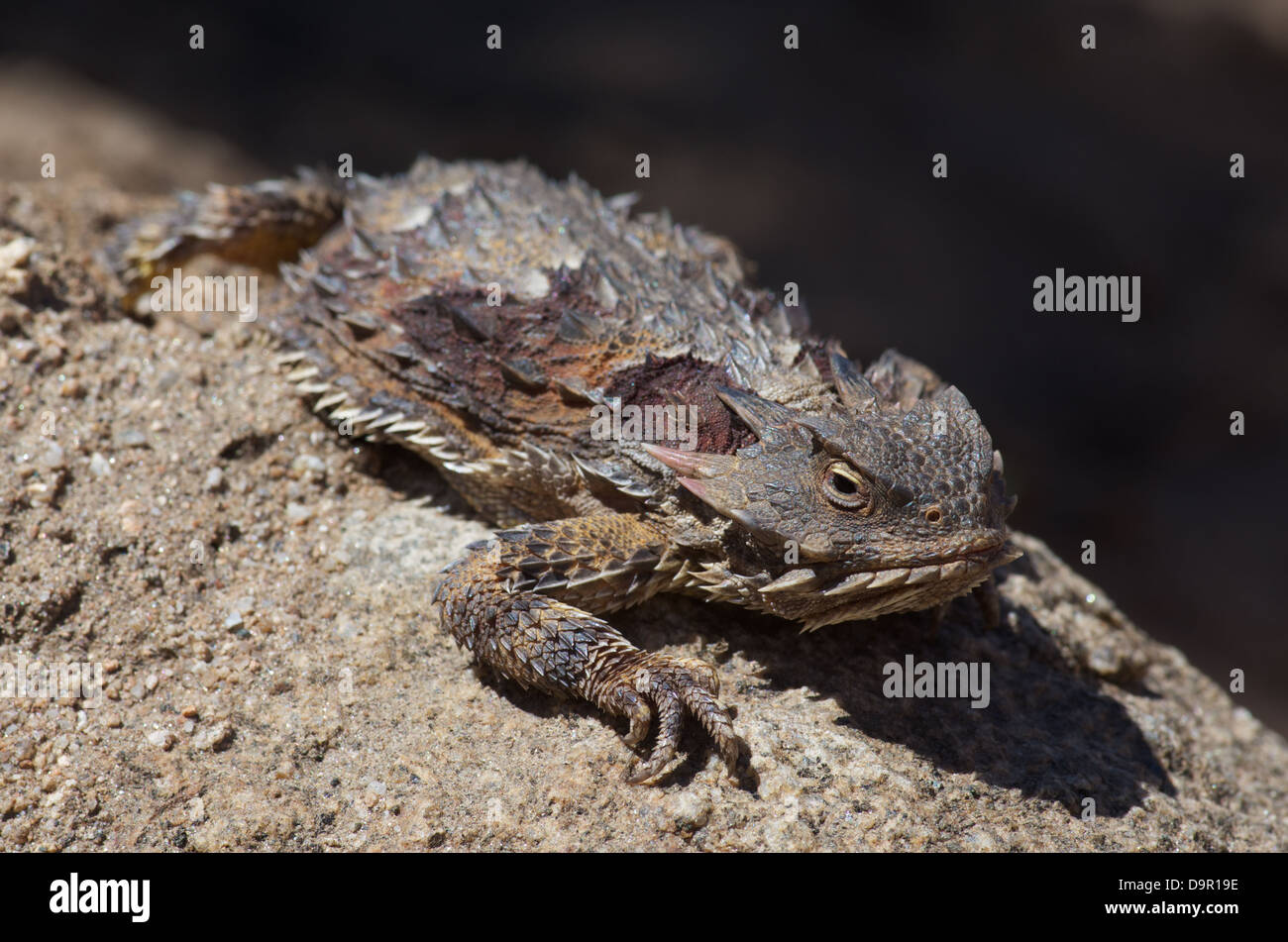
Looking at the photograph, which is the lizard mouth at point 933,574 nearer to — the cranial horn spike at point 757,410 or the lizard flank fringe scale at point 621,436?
the lizard flank fringe scale at point 621,436

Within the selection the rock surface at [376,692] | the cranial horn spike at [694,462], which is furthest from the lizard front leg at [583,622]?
the cranial horn spike at [694,462]

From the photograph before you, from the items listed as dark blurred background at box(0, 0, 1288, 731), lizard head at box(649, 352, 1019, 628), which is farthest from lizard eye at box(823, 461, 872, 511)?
dark blurred background at box(0, 0, 1288, 731)

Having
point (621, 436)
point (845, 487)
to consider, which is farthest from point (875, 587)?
point (621, 436)

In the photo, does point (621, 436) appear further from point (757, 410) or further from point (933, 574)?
point (933, 574)

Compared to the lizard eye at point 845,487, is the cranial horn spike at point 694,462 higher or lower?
higher

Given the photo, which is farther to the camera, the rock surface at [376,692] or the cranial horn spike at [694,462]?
the cranial horn spike at [694,462]

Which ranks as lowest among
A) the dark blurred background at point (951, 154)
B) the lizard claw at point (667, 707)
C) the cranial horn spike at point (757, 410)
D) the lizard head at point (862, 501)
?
the lizard claw at point (667, 707)

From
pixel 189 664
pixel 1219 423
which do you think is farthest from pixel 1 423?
pixel 1219 423

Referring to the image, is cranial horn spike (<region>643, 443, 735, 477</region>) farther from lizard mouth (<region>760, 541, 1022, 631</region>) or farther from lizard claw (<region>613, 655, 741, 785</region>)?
lizard claw (<region>613, 655, 741, 785</region>)
